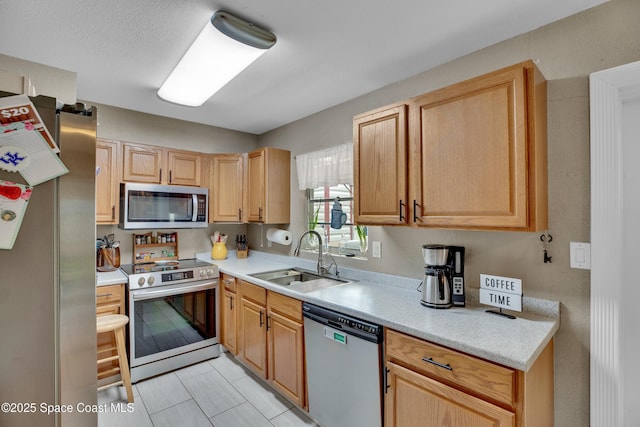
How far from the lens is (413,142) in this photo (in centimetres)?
183

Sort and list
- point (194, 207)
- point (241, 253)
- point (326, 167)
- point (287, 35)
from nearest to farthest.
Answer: point (287, 35)
point (326, 167)
point (194, 207)
point (241, 253)

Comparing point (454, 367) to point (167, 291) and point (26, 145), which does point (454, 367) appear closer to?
point (26, 145)

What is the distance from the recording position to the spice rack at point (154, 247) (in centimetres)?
311

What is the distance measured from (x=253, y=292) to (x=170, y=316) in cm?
88

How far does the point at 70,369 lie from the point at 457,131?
1945 millimetres

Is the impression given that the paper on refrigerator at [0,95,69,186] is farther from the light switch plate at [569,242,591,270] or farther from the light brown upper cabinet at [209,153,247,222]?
the light brown upper cabinet at [209,153,247,222]

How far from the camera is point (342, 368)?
1.80 metres

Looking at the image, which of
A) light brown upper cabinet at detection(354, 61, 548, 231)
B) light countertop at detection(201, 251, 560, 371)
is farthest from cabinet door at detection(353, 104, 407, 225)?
light countertop at detection(201, 251, 560, 371)

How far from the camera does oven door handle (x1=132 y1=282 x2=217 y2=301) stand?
8.43 ft

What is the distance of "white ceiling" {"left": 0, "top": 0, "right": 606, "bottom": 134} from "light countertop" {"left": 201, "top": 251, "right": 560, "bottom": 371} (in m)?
1.51

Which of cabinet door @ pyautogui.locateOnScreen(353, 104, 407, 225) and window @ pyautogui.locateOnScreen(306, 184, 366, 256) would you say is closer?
cabinet door @ pyautogui.locateOnScreen(353, 104, 407, 225)

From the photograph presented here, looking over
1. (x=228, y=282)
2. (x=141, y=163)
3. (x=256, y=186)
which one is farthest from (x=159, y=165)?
(x=228, y=282)

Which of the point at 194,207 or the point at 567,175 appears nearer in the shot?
the point at 567,175

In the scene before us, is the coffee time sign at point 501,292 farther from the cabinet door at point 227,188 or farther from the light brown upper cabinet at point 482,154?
the cabinet door at point 227,188
